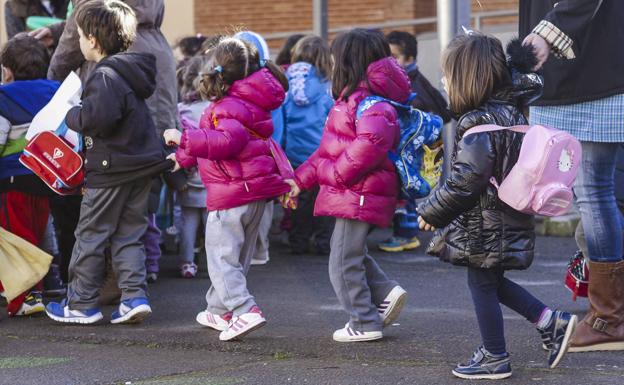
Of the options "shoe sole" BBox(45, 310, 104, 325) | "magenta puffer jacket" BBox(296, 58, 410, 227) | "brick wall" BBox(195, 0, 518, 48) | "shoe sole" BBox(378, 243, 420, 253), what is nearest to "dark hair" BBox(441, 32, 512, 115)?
"magenta puffer jacket" BBox(296, 58, 410, 227)

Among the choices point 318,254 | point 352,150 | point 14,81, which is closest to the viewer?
point 352,150

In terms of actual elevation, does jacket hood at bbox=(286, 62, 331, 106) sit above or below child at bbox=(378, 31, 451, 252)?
above

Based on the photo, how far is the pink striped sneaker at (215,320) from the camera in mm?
6078

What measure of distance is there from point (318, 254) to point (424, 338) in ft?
11.3

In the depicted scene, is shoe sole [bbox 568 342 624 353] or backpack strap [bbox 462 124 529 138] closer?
backpack strap [bbox 462 124 529 138]

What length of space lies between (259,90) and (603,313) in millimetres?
2005

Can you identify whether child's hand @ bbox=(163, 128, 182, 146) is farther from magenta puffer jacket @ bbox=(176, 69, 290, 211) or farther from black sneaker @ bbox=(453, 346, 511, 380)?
black sneaker @ bbox=(453, 346, 511, 380)

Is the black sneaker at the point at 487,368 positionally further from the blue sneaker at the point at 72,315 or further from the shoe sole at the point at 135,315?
the blue sneaker at the point at 72,315

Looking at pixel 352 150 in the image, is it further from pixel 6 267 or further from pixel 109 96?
pixel 6 267

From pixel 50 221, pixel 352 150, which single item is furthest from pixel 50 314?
pixel 352 150

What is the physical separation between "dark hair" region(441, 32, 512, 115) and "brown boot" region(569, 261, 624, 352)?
1.15 m

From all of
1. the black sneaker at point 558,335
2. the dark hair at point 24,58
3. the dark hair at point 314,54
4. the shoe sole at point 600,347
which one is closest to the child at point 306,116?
the dark hair at point 314,54

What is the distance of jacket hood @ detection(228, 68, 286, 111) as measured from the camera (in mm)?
5938

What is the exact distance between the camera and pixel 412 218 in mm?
9273
